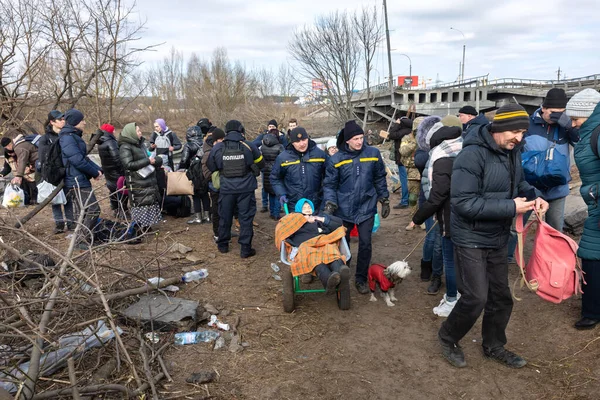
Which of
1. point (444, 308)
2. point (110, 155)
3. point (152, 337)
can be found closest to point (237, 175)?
point (110, 155)

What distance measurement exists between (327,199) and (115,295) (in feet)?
7.69

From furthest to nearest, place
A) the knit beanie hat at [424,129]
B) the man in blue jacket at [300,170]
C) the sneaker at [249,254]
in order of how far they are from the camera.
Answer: the sneaker at [249,254]
the man in blue jacket at [300,170]
the knit beanie hat at [424,129]

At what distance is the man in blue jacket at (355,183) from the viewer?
4523mm

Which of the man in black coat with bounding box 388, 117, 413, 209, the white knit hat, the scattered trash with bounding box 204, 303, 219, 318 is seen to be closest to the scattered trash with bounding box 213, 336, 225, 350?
the scattered trash with bounding box 204, 303, 219, 318

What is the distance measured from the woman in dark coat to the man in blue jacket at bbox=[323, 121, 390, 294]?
10.3ft

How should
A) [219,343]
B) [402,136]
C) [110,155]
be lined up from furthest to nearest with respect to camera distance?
[402,136] → [110,155] → [219,343]

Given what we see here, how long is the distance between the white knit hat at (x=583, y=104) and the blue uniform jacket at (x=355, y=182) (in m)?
1.83

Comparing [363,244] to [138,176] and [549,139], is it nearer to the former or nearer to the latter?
[549,139]

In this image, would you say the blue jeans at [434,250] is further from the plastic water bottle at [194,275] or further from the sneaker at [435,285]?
the plastic water bottle at [194,275]

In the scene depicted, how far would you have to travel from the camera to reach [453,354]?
10.8 feet

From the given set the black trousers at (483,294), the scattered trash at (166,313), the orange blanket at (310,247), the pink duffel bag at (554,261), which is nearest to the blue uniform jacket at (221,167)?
the orange blanket at (310,247)

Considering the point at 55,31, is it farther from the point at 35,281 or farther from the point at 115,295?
the point at 115,295

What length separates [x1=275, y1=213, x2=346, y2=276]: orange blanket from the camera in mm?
4039

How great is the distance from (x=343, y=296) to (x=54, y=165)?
Result: 15.0ft
